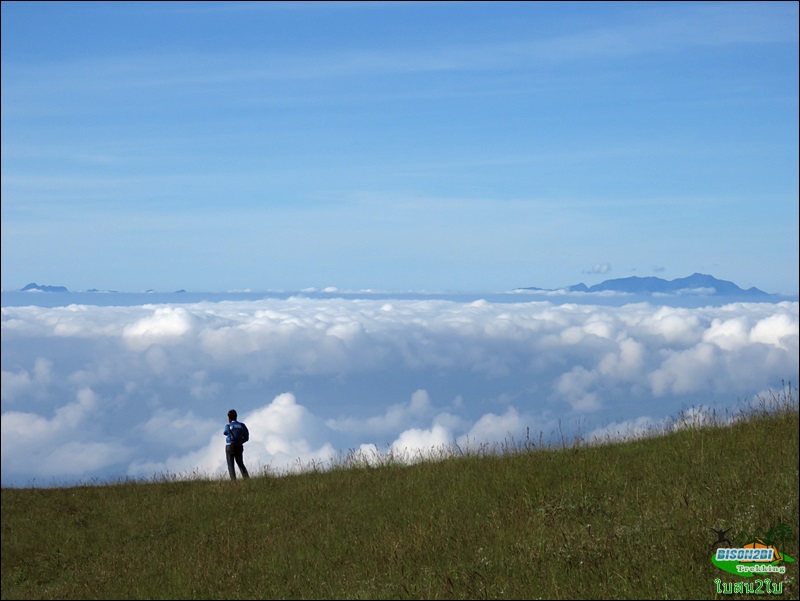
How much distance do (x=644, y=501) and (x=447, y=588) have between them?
4333mm

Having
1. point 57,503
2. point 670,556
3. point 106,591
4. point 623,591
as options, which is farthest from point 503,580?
point 57,503

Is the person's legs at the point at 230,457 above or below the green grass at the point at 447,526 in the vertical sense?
above

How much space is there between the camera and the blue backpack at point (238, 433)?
876 inches

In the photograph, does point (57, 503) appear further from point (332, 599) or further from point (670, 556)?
point (670, 556)

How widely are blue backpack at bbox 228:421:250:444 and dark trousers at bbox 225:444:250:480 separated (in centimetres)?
16

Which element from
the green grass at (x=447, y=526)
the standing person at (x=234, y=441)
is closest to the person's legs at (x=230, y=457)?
the standing person at (x=234, y=441)

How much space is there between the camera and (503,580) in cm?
927

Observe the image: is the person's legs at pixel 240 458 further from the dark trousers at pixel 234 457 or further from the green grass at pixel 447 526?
the green grass at pixel 447 526

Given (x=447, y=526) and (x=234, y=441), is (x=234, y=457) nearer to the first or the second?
(x=234, y=441)

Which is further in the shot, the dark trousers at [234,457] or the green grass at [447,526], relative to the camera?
the dark trousers at [234,457]

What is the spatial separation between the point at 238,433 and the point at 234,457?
727mm

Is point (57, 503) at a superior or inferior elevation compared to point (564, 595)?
superior

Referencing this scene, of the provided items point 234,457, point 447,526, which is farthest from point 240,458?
point 447,526

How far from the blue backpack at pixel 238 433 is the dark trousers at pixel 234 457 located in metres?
0.16
